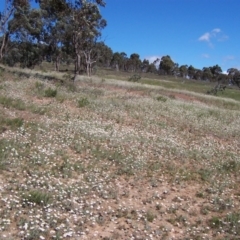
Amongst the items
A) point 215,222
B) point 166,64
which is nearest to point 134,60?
point 166,64

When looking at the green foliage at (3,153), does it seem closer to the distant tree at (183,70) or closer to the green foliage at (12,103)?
the green foliage at (12,103)

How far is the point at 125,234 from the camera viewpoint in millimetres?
7156

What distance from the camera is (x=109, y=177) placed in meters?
10.0

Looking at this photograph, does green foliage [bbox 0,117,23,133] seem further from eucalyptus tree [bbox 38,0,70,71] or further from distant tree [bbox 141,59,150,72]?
distant tree [bbox 141,59,150,72]

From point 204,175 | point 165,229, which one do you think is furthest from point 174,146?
point 165,229

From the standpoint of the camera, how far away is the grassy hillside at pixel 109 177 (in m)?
7.34

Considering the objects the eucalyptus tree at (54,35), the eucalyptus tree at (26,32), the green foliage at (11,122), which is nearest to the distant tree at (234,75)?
the eucalyptus tree at (54,35)

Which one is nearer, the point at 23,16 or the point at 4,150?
the point at 4,150

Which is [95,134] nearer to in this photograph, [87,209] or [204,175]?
[204,175]

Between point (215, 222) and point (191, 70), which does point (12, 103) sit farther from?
point (191, 70)

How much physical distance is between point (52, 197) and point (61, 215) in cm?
81

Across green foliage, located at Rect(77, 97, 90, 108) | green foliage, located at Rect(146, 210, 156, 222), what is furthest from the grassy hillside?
green foliage, located at Rect(77, 97, 90, 108)

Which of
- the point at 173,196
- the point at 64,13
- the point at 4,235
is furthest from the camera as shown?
the point at 64,13

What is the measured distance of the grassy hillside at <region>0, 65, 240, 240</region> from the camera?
24.1 ft
